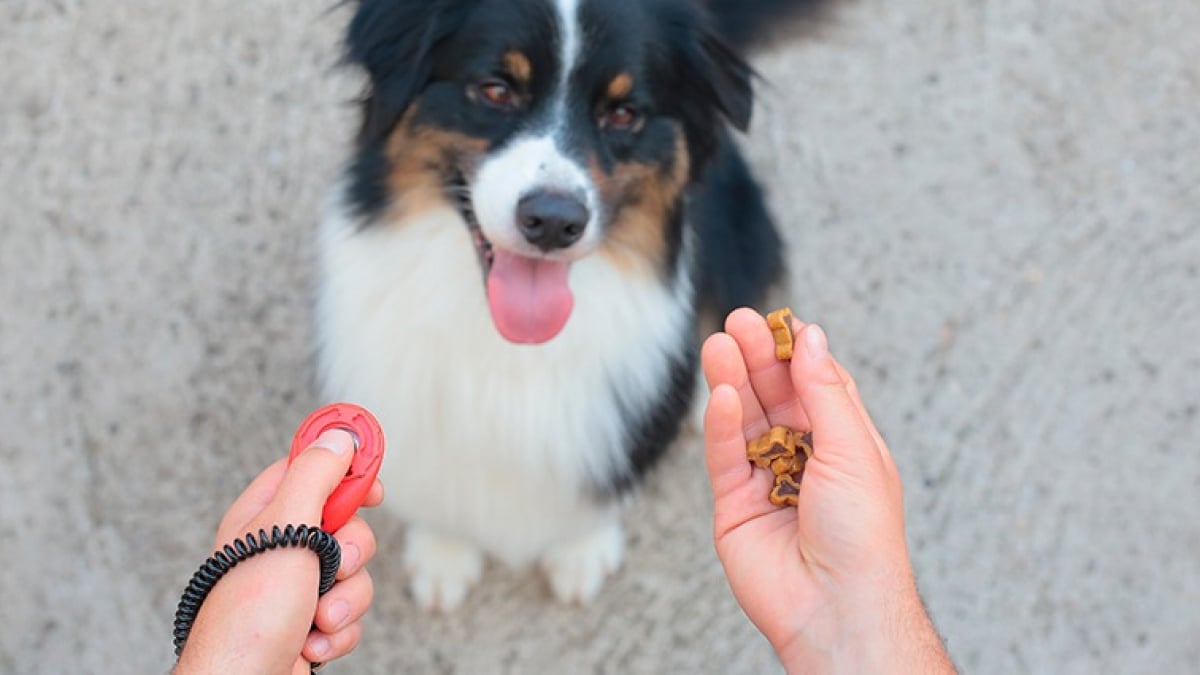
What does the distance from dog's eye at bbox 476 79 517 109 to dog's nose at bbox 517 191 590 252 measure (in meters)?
0.27

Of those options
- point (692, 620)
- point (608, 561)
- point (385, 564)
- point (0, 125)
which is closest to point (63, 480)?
point (385, 564)

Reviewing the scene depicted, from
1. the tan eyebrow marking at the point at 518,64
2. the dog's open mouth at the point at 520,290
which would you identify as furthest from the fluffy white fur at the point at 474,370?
the tan eyebrow marking at the point at 518,64

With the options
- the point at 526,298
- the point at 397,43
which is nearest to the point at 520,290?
the point at 526,298

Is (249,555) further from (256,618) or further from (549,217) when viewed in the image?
(549,217)

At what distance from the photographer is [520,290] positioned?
2428 mm

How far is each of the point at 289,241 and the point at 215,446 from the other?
0.69 meters

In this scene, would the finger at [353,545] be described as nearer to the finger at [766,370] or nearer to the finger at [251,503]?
the finger at [251,503]

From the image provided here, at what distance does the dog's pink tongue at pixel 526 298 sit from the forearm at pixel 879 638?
3.05 feet

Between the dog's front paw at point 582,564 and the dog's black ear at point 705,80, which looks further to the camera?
the dog's front paw at point 582,564

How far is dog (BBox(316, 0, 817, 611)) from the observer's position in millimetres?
2352

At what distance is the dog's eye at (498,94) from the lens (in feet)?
7.86

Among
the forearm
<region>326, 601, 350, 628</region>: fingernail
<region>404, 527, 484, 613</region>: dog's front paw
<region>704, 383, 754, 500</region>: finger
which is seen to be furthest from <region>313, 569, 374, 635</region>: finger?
<region>404, 527, 484, 613</region>: dog's front paw

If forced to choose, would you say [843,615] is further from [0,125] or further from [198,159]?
[0,125]

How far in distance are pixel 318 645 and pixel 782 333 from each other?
0.90 meters
